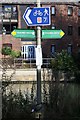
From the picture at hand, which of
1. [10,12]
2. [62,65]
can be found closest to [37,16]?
[62,65]

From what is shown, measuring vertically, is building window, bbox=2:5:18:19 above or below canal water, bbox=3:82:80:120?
above

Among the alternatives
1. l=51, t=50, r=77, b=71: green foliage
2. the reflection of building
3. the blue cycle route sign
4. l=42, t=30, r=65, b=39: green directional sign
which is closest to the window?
the reflection of building

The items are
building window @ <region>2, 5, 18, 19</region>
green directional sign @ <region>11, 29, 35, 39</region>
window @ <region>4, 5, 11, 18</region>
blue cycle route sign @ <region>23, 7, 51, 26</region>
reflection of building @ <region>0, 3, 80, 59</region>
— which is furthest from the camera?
window @ <region>4, 5, 11, 18</region>

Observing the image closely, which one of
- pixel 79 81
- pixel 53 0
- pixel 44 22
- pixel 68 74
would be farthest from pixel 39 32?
pixel 53 0

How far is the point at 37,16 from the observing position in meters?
9.04

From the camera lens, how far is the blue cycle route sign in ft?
29.5

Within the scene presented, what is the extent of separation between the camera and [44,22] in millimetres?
9000

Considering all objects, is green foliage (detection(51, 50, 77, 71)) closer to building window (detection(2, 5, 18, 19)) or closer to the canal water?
the canal water

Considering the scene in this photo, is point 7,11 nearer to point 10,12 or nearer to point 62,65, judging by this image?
point 10,12

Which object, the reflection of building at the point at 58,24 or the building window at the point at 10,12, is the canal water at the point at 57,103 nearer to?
the reflection of building at the point at 58,24

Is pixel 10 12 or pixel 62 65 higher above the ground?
pixel 10 12

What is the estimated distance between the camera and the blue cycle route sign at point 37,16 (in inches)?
354

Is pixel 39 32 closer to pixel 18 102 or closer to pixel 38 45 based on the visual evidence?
pixel 38 45

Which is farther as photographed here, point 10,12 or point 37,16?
point 10,12
